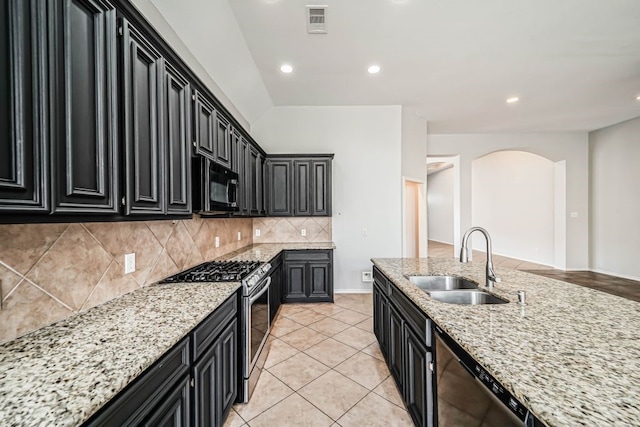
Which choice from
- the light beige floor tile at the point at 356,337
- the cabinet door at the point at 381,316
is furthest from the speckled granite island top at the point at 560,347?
the light beige floor tile at the point at 356,337

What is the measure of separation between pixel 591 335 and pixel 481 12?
285cm

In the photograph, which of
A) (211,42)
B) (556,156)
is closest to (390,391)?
(211,42)

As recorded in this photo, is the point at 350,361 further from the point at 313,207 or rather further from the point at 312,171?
the point at 312,171

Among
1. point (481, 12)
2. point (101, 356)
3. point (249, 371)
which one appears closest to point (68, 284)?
point (101, 356)

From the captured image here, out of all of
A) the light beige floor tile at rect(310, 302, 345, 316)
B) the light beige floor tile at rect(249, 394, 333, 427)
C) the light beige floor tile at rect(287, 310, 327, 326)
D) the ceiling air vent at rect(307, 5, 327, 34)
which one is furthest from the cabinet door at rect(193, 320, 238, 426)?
the ceiling air vent at rect(307, 5, 327, 34)

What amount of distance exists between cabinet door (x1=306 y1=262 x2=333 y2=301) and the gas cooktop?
1.57 metres

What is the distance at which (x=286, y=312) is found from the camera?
12.3 feet

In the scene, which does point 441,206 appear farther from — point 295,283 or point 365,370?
point 365,370

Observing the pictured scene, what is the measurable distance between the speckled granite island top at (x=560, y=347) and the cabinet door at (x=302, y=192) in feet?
9.17

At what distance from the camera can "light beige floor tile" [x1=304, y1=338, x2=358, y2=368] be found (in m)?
2.55

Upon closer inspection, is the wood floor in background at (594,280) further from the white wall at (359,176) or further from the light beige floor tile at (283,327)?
the light beige floor tile at (283,327)

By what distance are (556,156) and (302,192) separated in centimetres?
646

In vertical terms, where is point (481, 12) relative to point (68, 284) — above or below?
above

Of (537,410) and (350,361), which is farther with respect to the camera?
(350,361)
